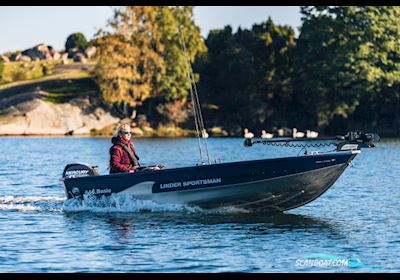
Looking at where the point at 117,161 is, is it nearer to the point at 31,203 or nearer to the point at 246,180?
the point at 246,180

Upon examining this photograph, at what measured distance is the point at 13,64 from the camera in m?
115

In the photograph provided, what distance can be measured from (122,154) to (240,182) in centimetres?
335

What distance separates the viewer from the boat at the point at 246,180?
23.1 meters

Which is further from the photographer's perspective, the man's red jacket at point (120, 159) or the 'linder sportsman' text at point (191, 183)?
the man's red jacket at point (120, 159)

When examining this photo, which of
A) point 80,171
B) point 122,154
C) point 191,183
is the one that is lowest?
point 191,183

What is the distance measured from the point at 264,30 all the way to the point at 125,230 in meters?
77.9

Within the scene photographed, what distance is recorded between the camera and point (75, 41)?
12838 centimetres

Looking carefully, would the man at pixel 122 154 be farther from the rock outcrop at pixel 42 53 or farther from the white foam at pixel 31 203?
the rock outcrop at pixel 42 53

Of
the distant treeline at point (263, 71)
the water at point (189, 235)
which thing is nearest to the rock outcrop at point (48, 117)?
the distant treeline at point (263, 71)

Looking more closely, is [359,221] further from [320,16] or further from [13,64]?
[13,64]

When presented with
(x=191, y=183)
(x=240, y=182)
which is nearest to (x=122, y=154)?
(x=191, y=183)

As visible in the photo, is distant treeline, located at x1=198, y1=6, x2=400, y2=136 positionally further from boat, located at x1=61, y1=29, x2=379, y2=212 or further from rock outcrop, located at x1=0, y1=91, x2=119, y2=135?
boat, located at x1=61, y1=29, x2=379, y2=212

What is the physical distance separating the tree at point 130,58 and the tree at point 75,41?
32963mm
